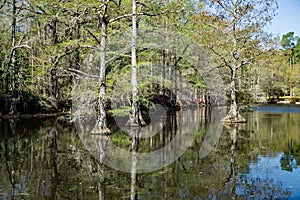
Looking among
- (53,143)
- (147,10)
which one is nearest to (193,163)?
(53,143)

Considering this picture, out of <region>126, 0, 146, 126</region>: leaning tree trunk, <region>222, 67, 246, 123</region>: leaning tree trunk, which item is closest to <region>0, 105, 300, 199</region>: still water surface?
<region>126, 0, 146, 126</region>: leaning tree trunk

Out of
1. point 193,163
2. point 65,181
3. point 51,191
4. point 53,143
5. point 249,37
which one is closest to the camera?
point 51,191


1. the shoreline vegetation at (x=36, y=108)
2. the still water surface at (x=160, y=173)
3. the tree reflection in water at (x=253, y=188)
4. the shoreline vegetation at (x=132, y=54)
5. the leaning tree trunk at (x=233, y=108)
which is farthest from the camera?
the shoreline vegetation at (x=36, y=108)

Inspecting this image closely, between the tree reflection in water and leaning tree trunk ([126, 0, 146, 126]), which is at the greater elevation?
leaning tree trunk ([126, 0, 146, 126])

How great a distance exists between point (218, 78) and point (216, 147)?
1427 cm

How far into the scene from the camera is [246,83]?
2341 centimetres

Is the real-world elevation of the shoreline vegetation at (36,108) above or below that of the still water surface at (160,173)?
above

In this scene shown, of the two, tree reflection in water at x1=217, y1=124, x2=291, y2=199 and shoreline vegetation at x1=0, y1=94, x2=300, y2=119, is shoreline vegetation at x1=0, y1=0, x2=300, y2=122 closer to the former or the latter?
shoreline vegetation at x1=0, y1=94, x2=300, y2=119

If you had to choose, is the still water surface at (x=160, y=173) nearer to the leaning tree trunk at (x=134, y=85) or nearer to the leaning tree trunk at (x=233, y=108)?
the leaning tree trunk at (x=134, y=85)

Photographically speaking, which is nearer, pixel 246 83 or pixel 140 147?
pixel 140 147

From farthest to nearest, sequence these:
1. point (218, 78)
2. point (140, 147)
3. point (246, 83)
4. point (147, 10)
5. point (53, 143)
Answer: point (218, 78) < point (246, 83) < point (147, 10) < point (53, 143) < point (140, 147)

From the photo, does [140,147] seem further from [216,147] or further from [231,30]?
[231,30]

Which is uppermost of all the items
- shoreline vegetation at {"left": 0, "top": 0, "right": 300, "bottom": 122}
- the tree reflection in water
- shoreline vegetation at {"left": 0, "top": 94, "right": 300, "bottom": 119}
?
shoreline vegetation at {"left": 0, "top": 0, "right": 300, "bottom": 122}

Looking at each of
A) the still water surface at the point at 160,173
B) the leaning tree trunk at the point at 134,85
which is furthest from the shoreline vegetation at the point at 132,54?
the still water surface at the point at 160,173
